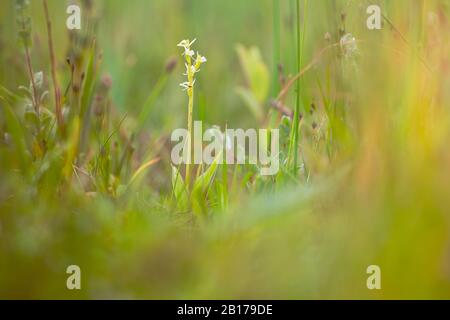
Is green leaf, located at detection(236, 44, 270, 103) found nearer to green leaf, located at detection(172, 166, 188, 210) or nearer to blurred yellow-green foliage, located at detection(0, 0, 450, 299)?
blurred yellow-green foliage, located at detection(0, 0, 450, 299)

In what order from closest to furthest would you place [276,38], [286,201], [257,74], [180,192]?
1. [286,201]
2. [180,192]
3. [276,38]
4. [257,74]

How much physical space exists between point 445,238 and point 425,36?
0.71 meters

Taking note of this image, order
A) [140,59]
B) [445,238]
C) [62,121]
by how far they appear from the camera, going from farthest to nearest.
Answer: [140,59]
[62,121]
[445,238]

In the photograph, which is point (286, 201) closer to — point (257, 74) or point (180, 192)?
point (180, 192)

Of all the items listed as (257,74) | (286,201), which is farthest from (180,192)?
(257,74)

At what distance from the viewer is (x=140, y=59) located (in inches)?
140

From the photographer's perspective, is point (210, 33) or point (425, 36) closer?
point (425, 36)

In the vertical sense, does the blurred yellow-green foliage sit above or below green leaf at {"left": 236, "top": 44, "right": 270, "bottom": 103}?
below

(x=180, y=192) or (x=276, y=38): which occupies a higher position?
(x=276, y=38)

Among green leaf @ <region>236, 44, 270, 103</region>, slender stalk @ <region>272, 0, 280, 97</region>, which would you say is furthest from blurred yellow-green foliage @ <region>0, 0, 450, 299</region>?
green leaf @ <region>236, 44, 270, 103</region>

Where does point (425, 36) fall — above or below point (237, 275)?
above

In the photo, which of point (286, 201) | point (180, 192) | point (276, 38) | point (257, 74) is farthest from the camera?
point (257, 74)

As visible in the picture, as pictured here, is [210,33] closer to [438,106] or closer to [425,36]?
[425,36]
